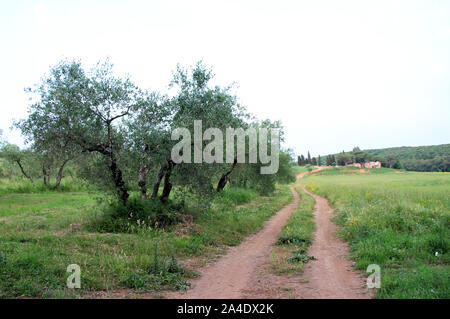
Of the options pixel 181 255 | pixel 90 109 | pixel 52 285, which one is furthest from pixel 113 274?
pixel 90 109

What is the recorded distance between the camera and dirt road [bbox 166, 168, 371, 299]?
7004 millimetres

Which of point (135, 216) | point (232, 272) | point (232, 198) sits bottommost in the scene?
point (232, 272)

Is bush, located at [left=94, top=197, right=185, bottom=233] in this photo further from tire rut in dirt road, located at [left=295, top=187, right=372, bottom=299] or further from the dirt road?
tire rut in dirt road, located at [left=295, top=187, right=372, bottom=299]

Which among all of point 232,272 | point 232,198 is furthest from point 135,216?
point 232,198

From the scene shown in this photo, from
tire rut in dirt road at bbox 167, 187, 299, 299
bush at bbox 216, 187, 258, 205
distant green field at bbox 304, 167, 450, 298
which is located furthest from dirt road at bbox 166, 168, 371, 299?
bush at bbox 216, 187, 258, 205

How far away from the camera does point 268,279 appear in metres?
8.23

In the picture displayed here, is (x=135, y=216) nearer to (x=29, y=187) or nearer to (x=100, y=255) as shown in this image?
(x=100, y=255)

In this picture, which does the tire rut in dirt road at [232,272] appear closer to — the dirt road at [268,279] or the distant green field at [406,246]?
the dirt road at [268,279]

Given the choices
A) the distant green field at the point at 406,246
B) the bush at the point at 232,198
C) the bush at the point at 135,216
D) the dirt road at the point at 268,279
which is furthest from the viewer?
the bush at the point at 232,198

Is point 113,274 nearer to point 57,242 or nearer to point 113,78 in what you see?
point 57,242

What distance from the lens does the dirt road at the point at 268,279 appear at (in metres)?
7.00

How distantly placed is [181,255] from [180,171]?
502cm

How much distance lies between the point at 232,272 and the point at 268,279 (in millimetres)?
1199

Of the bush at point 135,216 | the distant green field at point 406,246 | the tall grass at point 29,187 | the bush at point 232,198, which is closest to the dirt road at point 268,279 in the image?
the distant green field at point 406,246
